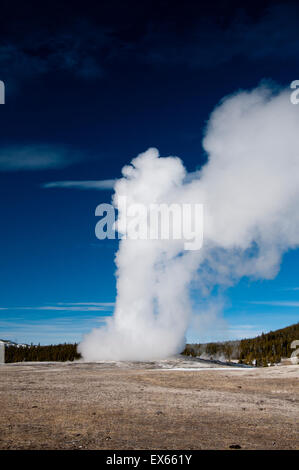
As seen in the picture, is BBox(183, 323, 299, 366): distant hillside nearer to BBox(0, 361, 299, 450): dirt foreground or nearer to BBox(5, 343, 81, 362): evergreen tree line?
BBox(5, 343, 81, 362): evergreen tree line

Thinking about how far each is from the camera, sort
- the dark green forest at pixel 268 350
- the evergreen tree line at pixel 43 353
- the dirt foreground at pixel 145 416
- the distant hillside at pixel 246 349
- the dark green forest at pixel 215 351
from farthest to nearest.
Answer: the dark green forest at pixel 268 350 < the distant hillside at pixel 246 349 < the dark green forest at pixel 215 351 < the evergreen tree line at pixel 43 353 < the dirt foreground at pixel 145 416

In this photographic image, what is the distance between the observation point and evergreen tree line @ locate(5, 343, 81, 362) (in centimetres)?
11381

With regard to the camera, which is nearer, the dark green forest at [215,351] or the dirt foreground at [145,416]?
the dirt foreground at [145,416]

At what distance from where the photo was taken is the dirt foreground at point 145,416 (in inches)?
509

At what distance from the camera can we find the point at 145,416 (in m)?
17.8

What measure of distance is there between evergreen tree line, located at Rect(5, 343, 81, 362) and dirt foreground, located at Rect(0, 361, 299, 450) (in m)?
85.2

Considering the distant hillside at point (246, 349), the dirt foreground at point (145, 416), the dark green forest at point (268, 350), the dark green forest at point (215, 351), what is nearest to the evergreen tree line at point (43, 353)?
the dark green forest at point (215, 351)

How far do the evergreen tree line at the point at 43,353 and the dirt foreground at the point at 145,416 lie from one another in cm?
8520

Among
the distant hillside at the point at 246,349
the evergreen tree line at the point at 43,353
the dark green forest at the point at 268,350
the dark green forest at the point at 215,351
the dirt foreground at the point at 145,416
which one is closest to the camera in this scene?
the dirt foreground at the point at 145,416

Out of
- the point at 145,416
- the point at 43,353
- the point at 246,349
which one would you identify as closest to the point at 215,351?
the point at 246,349

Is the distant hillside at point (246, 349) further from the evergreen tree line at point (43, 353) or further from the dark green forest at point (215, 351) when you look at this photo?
the evergreen tree line at point (43, 353)
